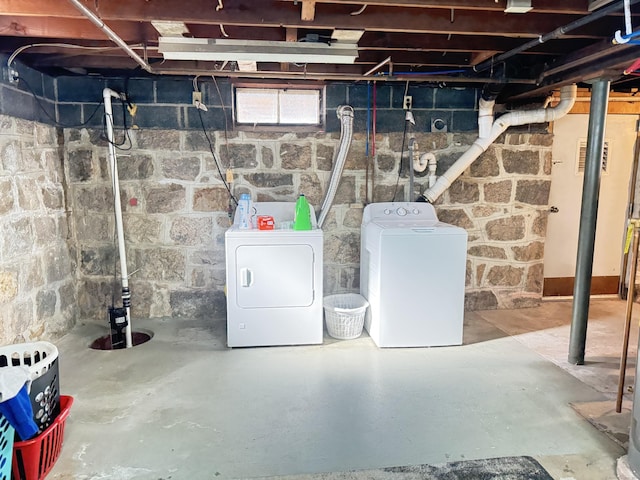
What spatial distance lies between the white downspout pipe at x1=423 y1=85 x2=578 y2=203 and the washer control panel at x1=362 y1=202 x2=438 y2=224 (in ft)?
0.45

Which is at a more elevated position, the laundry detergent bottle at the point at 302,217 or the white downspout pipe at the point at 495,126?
the white downspout pipe at the point at 495,126

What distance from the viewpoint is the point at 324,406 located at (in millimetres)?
2398

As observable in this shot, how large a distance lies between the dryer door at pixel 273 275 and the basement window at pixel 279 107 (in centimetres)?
118

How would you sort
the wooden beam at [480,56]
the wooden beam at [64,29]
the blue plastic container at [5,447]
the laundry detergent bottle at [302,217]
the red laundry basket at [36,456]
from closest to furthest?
1. the blue plastic container at [5,447]
2. the red laundry basket at [36,456]
3. the wooden beam at [64,29]
4. the wooden beam at [480,56]
5. the laundry detergent bottle at [302,217]

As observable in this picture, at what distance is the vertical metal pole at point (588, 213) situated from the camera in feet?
9.07

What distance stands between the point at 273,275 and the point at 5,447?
1.79 meters

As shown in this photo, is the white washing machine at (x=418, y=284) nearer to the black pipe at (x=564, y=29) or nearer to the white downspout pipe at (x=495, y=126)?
the white downspout pipe at (x=495, y=126)

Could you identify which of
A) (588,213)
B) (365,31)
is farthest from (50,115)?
(588,213)

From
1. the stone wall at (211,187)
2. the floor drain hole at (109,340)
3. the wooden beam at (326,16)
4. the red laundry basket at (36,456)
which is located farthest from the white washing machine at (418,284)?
the red laundry basket at (36,456)

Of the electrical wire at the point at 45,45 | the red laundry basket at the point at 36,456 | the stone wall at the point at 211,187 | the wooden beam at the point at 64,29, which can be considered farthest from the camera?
the stone wall at the point at 211,187

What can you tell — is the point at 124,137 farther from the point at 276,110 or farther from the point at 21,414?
the point at 21,414

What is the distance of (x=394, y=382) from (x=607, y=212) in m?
3.14

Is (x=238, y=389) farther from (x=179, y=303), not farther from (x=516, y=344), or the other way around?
(x=516, y=344)

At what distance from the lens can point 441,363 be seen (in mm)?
2951
